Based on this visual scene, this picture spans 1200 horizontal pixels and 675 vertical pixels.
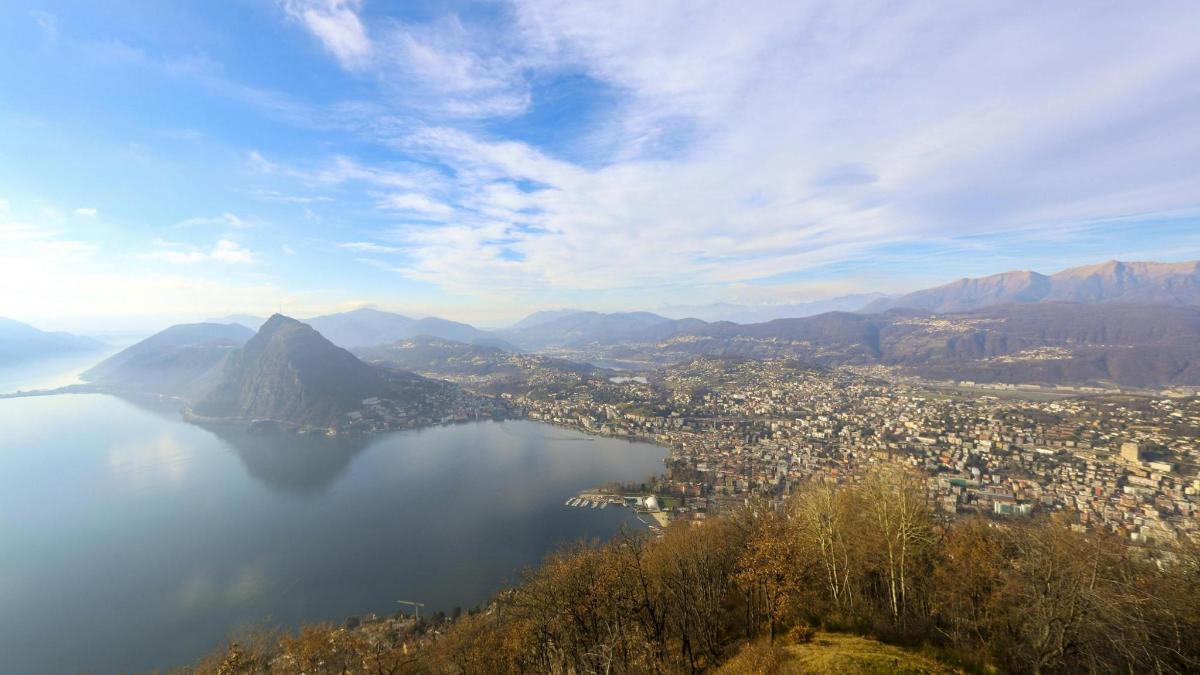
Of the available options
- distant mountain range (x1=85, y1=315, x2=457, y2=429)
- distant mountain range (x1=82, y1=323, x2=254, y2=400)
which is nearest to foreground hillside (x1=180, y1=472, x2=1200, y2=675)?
distant mountain range (x1=85, y1=315, x2=457, y2=429)

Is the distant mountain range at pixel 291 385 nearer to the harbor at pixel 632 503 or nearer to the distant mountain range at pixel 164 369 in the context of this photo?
the distant mountain range at pixel 164 369

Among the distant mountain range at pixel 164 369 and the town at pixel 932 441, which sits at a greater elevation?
the distant mountain range at pixel 164 369

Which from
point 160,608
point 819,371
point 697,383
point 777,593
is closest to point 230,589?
point 160,608

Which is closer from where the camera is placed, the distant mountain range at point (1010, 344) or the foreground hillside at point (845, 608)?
the foreground hillside at point (845, 608)

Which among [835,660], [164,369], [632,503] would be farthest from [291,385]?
[835,660]

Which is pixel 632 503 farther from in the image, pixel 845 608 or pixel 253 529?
pixel 253 529

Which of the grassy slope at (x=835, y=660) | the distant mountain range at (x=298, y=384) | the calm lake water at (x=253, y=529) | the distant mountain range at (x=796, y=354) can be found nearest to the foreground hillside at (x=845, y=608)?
the grassy slope at (x=835, y=660)

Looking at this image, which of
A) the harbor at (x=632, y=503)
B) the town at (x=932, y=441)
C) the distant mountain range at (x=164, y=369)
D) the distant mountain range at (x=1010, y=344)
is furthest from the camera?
the distant mountain range at (x=164, y=369)
